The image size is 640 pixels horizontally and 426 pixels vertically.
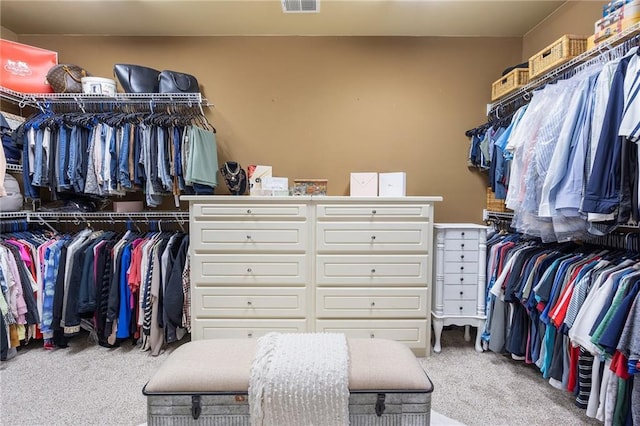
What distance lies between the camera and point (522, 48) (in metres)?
2.90

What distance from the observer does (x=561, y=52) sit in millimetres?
1948

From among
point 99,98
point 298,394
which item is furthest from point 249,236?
point 99,98

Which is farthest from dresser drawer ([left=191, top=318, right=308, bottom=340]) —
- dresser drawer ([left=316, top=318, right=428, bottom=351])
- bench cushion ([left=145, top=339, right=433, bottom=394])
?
bench cushion ([left=145, top=339, right=433, bottom=394])

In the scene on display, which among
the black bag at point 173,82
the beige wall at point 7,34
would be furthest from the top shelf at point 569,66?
the beige wall at point 7,34

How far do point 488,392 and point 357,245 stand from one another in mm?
1232

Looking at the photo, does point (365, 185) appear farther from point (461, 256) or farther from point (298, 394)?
point (298, 394)

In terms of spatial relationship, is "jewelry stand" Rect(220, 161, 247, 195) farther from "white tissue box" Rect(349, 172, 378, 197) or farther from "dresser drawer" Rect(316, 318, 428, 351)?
"dresser drawer" Rect(316, 318, 428, 351)

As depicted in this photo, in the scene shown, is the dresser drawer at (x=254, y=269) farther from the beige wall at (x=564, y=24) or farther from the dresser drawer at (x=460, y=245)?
the beige wall at (x=564, y=24)

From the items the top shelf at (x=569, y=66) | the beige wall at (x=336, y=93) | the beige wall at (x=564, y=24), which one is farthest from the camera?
the beige wall at (x=336, y=93)

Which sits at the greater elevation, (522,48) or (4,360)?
(522,48)

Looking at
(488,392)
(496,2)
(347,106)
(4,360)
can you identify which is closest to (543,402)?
(488,392)

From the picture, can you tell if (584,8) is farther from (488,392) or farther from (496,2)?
(488,392)

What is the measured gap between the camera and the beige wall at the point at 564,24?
2.16m

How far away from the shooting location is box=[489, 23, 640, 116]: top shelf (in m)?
1.59
